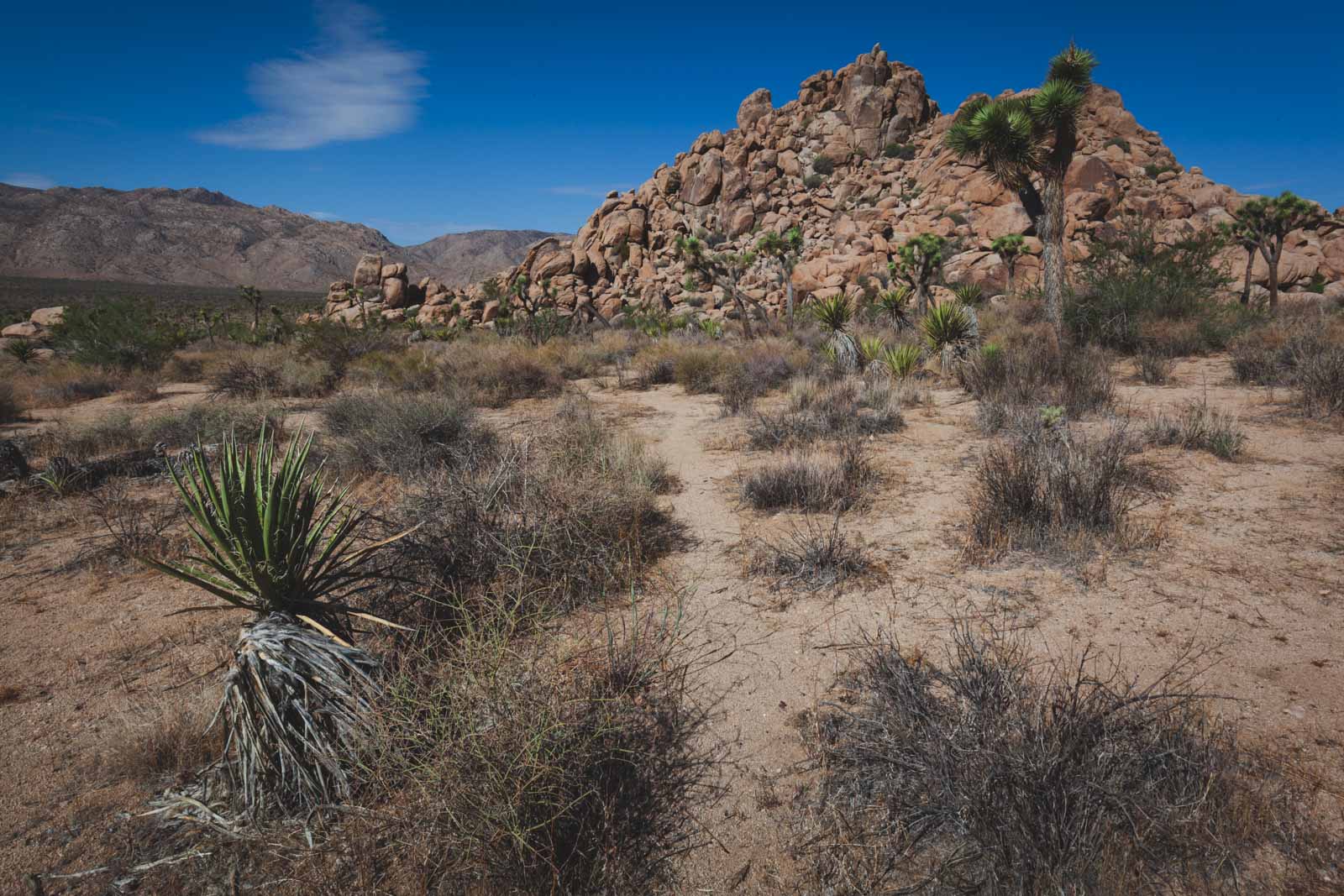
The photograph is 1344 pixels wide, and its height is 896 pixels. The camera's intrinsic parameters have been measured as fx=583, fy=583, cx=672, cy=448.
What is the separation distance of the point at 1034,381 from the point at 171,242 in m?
159

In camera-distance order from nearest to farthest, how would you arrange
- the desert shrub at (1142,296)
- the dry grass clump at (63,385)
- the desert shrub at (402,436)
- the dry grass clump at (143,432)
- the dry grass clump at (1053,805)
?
1. the dry grass clump at (1053,805)
2. the desert shrub at (402,436)
3. the dry grass clump at (143,432)
4. the dry grass clump at (63,385)
5. the desert shrub at (1142,296)

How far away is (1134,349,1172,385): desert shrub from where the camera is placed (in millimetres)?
10330

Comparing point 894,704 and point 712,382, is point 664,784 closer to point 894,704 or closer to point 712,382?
point 894,704

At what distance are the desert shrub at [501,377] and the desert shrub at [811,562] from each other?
26.2 ft

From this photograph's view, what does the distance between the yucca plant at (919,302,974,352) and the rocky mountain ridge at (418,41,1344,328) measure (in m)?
18.8

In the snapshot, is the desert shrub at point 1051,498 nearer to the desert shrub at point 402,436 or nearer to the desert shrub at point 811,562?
the desert shrub at point 811,562

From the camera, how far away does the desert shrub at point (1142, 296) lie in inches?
531

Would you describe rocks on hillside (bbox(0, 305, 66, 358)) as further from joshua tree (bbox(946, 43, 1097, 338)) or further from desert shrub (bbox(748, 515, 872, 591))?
joshua tree (bbox(946, 43, 1097, 338))

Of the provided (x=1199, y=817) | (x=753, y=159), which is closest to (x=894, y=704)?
(x=1199, y=817)

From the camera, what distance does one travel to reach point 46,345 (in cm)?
2411

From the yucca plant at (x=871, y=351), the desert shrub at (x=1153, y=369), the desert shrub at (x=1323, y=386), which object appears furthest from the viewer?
the yucca plant at (x=871, y=351)

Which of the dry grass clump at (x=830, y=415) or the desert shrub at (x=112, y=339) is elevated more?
the desert shrub at (x=112, y=339)

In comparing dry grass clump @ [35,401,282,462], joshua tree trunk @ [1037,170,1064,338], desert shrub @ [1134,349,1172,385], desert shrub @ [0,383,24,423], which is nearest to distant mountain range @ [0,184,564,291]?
desert shrub @ [0,383,24,423]

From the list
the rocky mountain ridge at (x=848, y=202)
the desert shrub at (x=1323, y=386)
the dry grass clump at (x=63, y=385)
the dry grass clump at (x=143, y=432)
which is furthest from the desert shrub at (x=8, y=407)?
the rocky mountain ridge at (x=848, y=202)
